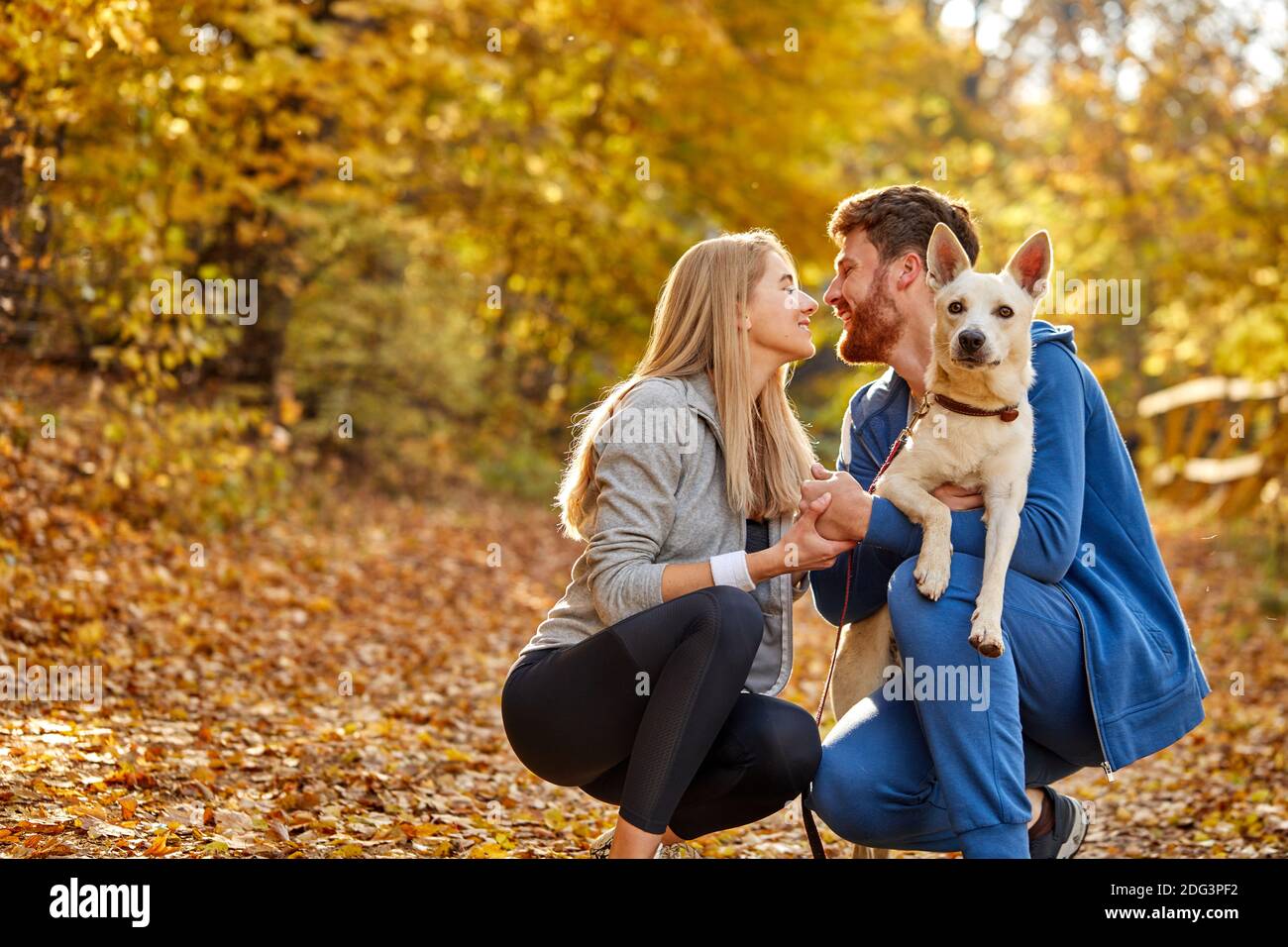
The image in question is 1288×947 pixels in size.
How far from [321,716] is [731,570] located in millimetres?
3158

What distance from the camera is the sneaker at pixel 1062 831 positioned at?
3.44 metres

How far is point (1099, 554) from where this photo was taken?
3510mm

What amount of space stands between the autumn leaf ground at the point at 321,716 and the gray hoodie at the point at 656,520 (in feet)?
2.69

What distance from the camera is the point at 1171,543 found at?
1383 centimetres

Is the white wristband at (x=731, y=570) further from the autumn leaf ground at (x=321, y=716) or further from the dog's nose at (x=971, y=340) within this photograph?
the autumn leaf ground at (x=321, y=716)

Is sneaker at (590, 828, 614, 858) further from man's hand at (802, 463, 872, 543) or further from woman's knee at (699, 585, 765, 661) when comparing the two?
man's hand at (802, 463, 872, 543)

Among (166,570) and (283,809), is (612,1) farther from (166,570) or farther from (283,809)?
(283,809)
